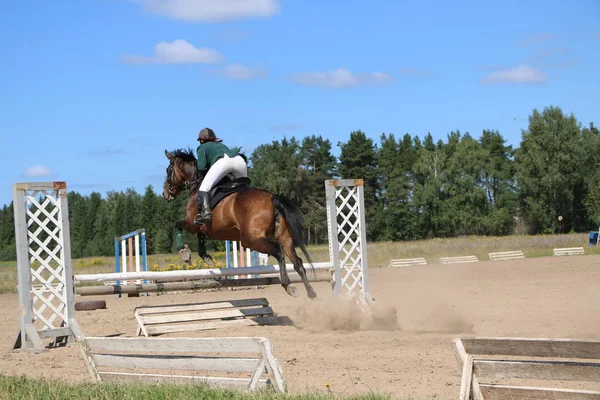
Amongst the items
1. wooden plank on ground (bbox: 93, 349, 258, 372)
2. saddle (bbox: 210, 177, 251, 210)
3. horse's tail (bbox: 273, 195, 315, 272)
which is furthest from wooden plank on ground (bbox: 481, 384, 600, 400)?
saddle (bbox: 210, 177, 251, 210)

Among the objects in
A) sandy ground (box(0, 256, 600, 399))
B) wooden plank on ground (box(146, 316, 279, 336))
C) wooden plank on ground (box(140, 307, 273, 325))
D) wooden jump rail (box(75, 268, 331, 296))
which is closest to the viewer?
sandy ground (box(0, 256, 600, 399))

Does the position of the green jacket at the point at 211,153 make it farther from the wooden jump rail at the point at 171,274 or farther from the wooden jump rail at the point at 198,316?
the wooden jump rail at the point at 198,316

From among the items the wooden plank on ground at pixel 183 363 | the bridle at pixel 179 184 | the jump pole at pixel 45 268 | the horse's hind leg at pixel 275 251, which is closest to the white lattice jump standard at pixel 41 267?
the jump pole at pixel 45 268

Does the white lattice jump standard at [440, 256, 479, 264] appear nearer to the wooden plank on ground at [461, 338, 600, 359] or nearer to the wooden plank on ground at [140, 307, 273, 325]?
the wooden plank on ground at [140, 307, 273, 325]

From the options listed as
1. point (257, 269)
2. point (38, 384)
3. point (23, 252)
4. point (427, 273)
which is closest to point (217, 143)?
point (257, 269)

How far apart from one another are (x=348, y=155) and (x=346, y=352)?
181 feet

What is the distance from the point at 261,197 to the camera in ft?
28.3

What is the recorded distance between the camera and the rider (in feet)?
28.7

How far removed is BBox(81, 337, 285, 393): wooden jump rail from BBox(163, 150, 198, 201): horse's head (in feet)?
12.6

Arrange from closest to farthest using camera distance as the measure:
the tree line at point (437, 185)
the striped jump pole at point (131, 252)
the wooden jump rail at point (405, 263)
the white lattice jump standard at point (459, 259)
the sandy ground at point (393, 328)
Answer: the sandy ground at point (393, 328) → the striped jump pole at point (131, 252) → the wooden jump rail at point (405, 263) → the white lattice jump standard at point (459, 259) → the tree line at point (437, 185)

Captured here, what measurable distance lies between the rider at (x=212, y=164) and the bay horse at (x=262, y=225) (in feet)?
0.47

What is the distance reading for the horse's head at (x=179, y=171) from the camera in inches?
375

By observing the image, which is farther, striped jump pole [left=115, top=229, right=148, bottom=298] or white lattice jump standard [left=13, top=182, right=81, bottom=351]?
striped jump pole [left=115, top=229, right=148, bottom=298]

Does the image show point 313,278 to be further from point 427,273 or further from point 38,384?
point 427,273
